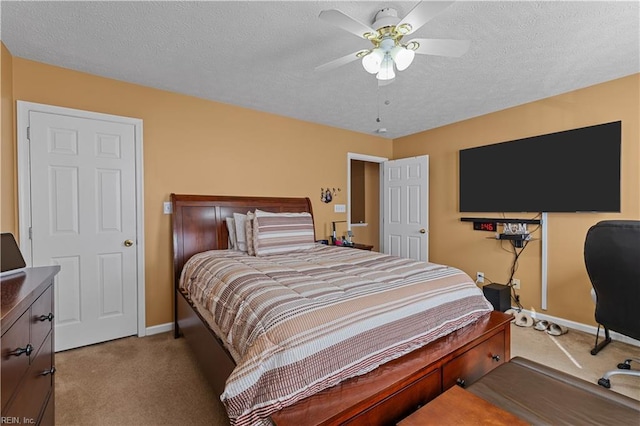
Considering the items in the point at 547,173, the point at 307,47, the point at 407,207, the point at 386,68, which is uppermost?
the point at 307,47

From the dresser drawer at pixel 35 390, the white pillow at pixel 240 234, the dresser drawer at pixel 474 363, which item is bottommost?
the dresser drawer at pixel 474 363

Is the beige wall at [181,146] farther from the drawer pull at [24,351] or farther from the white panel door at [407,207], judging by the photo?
the drawer pull at [24,351]

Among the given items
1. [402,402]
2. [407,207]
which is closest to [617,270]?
[402,402]

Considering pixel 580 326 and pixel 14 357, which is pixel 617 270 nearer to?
pixel 580 326

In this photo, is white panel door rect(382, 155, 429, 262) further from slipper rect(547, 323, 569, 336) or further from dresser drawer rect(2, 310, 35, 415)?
dresser drawer rect(2, 310, 35, 415)

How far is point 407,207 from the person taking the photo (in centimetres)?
456

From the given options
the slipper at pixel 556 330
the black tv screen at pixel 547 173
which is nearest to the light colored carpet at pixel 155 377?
the slipper at pixel 556 330

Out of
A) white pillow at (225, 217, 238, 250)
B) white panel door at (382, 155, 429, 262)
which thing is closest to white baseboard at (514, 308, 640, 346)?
white panel door at (382, 155, 429, 262)

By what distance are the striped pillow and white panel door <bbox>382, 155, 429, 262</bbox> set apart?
205 centimetres

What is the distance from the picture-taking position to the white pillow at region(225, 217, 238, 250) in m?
3.13

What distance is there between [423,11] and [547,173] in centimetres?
266

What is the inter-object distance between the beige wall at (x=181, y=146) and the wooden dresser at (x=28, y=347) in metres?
1.50

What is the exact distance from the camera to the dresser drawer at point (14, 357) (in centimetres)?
86

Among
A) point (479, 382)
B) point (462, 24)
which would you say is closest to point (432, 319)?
point (479, 382)
